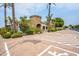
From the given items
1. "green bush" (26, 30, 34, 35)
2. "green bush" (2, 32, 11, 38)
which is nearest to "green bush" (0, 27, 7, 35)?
"green bush" (2, 32, 11, 38)

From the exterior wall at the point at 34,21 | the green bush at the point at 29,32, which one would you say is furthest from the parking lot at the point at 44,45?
the exterior wall at the point at 34,21

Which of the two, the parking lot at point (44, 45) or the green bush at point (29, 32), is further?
the green bush at point (29, 32)

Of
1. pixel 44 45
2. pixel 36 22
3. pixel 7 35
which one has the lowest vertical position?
pixel 44 45

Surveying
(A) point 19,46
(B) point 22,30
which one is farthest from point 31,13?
(A) point 19,46

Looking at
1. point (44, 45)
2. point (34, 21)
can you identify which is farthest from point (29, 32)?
point (44, 45)

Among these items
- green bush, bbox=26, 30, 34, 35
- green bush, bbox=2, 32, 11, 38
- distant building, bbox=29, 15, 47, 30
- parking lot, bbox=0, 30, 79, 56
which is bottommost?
parking lot, bbox=0, 30, 79, 56

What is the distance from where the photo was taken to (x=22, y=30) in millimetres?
3951

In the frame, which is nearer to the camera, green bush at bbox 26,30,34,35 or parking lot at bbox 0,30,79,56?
parking lot at bbox 0,30,79,56

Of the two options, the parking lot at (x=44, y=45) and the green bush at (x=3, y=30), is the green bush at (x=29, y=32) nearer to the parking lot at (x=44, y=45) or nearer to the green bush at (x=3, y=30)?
the parking lot at (x=44, y=45)

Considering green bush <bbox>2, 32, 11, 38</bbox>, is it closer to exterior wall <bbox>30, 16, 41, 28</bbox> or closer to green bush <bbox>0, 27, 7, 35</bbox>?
green bush <bbox>0, 27, 7, 35</bbox>

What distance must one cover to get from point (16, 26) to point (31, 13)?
0.31m

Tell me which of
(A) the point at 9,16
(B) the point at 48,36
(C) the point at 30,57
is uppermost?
(A) the point at 9,16

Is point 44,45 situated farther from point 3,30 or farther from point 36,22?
point 3,30

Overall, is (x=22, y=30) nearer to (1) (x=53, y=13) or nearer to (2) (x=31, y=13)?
(2) (x=31, y=13)
